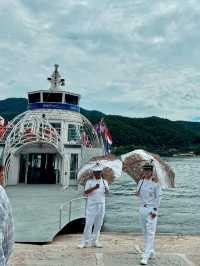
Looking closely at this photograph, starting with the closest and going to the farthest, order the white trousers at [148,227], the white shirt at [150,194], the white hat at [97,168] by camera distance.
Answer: the white trousers at [148,227], the white shirt at [150,194], the white hat at [97,168]

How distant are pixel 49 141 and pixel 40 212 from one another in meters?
9.33

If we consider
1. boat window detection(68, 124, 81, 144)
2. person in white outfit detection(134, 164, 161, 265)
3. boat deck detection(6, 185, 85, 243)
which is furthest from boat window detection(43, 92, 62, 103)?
person in white outfit detection(134, 164, 161, 265)

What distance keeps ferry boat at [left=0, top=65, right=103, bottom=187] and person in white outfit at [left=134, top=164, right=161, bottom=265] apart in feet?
48.8

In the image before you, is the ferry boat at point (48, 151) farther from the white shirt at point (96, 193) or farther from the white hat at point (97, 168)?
the white hat at point (97, 168)

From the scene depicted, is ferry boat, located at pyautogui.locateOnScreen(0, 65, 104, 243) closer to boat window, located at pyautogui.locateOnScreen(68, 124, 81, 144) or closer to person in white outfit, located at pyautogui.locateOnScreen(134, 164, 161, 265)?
boat window, located at pyautogui.locateOnScreen(68, 124, 81, 144)

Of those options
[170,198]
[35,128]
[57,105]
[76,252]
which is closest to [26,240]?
[76,252]

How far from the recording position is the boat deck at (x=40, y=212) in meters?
11.1

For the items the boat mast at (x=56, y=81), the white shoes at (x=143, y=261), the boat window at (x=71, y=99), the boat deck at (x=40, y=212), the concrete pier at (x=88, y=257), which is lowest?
the concrete pier at (x=88, y=257)

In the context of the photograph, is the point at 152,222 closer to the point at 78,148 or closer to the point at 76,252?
the point at 76,252

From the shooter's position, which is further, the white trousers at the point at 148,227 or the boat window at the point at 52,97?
the boat window at the point at 52,97

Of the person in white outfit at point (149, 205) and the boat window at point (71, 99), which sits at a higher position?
the boat window at point (71, 99)

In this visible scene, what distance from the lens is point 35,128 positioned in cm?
2334

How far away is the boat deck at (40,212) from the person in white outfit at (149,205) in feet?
11.9

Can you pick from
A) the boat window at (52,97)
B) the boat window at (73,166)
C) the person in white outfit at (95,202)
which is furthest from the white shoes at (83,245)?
the boat window at (52,97)
